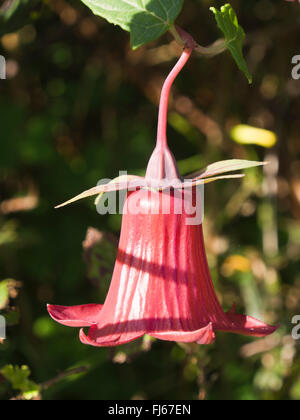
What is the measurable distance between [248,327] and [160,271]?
0.40 ft

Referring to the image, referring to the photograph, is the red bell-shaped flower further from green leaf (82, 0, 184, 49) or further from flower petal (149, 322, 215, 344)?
green leaf (82, 0, 184, 49)

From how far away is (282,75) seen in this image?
150 cm

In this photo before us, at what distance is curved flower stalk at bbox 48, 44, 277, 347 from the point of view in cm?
66

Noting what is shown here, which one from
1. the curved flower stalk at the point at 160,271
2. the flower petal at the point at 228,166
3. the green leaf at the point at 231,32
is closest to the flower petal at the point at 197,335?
the curved flower stalk at the point at 160,271

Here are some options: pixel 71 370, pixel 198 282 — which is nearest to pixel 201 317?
pixel 198 282

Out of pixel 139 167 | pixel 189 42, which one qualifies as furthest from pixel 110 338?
pixel 139 167

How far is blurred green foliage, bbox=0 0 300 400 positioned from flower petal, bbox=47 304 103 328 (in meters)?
0.54

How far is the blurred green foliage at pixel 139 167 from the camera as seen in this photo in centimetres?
137

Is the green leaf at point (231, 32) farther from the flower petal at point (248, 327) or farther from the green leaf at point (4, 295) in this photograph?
the green leaf at point (4, 295)

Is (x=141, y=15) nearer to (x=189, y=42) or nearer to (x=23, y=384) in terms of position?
(x=189, y=42)

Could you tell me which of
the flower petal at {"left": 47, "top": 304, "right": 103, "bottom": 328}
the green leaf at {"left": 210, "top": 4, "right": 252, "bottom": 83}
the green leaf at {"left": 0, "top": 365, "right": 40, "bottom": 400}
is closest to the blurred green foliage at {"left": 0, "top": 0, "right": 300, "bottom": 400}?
the green leaf at {"left": 0, "top": 365, "right": 40, "bottom": 400}

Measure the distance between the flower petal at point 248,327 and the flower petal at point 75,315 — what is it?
0.54 ft

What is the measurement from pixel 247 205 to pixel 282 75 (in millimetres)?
356

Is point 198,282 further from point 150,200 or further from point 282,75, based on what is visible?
point 282,75
